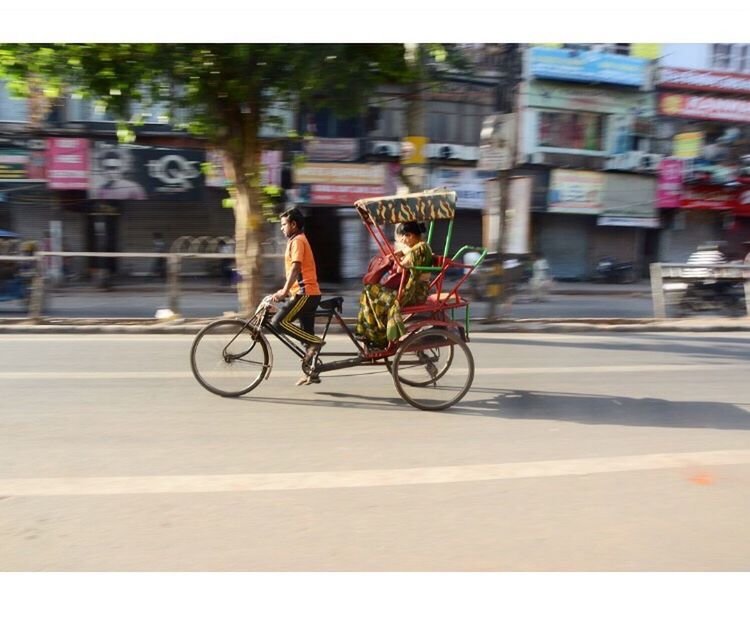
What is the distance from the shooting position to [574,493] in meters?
3.82

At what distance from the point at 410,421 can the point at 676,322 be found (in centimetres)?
761

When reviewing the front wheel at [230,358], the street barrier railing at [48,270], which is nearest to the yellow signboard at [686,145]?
the street barrier railing at [48,270]

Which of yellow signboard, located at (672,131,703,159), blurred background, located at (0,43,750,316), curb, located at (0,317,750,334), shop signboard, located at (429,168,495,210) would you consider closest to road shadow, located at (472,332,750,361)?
curb, located at (0,317,750,334)

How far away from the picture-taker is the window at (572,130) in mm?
22297

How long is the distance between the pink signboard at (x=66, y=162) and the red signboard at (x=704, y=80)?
62.3ft

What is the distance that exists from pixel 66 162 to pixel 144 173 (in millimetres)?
2038

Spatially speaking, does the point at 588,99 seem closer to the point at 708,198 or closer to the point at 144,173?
the point at 708,198

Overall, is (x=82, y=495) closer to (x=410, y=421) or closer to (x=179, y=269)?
(x=410, y=421)

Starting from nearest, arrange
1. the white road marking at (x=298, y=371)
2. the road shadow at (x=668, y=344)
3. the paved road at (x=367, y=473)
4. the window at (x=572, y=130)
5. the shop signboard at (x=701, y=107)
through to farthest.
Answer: the paved road at (x=367, y=473), the white road marking at (x=298, y=371), the road shadow at (x=668, y=344), the window at (x=572, y=130), the shop signboard at (x=701, y=107)

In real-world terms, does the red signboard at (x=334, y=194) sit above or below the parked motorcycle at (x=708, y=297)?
above

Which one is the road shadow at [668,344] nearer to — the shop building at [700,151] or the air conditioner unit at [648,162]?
the air conditioner unit at [648,162]

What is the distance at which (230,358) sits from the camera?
19.2 ft

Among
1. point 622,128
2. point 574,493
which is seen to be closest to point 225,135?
point 574,493

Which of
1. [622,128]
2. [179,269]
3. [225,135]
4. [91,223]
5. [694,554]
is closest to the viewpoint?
[694,554]
